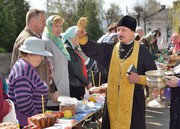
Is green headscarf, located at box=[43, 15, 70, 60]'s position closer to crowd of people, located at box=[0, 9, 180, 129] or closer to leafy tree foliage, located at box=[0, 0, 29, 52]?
crowd of people, located at box=[0, 9, 180, 129]

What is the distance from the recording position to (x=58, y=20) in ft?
12.7

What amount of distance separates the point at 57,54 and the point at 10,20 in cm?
1162

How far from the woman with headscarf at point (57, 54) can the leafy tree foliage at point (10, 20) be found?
10896 millimetres

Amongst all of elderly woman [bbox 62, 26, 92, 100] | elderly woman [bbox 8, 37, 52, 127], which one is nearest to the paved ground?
elderly woman [bbox 62, 26, 92, 100]

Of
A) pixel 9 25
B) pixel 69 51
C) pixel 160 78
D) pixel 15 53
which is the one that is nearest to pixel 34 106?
pixel 15 53

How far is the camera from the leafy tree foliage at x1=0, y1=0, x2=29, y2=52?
1416cm

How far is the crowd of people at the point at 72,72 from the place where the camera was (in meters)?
2.71

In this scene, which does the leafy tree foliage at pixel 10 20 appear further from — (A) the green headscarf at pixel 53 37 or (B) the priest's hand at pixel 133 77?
(B) the priest's hand at pixel 133 77

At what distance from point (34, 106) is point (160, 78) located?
1.27m

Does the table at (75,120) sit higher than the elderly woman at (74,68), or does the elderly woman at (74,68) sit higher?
the elderly woman at (74,68)

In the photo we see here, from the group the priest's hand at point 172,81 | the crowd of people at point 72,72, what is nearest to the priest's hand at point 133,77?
the crowd of people at point 72,72

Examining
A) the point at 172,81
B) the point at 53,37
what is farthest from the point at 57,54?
the point at 172,81

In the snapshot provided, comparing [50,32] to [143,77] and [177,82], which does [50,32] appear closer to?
A: [143,77]

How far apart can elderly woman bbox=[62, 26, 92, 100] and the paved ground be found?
1.91 metres
